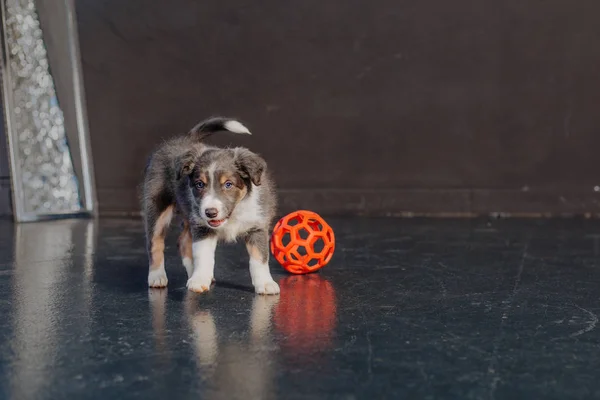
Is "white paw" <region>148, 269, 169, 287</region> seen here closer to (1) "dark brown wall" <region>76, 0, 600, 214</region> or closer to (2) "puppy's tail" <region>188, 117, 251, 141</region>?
(2) "puppy's tail" <region>188, 117, 251, 141</region>

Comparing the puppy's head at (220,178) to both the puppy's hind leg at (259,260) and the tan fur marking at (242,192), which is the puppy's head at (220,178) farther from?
the puppy's hind leg at (259,260)

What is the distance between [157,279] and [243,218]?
1.74 ft

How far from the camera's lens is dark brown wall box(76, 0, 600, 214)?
283 inches

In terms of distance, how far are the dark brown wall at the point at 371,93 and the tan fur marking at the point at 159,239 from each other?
3.51 m

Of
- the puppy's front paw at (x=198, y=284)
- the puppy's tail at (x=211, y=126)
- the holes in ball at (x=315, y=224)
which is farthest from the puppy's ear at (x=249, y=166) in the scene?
the holes in ball at (x=315, y=224)

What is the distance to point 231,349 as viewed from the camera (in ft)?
8.27

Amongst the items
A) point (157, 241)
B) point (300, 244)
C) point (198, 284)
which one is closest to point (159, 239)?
point (157, 241)

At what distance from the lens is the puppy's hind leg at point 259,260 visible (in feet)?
11.5

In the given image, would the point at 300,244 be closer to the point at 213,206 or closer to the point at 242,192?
the point at 242,192

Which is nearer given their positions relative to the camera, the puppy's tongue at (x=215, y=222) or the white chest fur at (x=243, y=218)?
the puppy's tongue at (x=215, y=222)

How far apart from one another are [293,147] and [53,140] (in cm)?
225

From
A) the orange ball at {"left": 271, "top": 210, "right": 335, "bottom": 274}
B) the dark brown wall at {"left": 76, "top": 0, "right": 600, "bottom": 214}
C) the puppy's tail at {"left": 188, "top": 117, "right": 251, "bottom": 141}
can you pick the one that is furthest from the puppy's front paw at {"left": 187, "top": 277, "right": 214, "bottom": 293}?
the dark brown wall at {"left": 76, "top": 0, "right": 600, "bottom": 214}

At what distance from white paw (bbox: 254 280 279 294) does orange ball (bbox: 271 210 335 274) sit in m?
0.48

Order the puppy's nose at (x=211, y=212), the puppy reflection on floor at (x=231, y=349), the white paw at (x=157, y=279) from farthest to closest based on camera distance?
the white paw at (x=157, y=279), the puppy's nose at (x=211, y=212), the puppy reflection on floor at (x=231, y=349)
